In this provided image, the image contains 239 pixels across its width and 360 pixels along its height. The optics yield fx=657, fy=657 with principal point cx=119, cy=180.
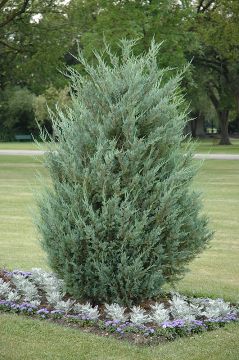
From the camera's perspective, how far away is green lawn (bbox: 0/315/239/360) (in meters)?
5.18

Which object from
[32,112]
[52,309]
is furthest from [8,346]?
[32,112]

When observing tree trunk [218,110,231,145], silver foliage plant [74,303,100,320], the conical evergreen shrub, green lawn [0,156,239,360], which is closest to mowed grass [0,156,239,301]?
green lawn [0,156,239,360]

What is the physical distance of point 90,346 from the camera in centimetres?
536

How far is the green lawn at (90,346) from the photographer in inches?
204

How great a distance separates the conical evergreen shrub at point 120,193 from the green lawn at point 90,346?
0.67m

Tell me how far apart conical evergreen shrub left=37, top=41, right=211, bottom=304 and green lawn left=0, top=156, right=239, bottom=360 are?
622 millimetres

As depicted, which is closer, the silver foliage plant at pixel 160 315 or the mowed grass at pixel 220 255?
the silver foliage plant at pixel 160 315

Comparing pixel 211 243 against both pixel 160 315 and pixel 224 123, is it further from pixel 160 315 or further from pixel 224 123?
pixel 224 123

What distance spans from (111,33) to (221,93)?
100 feet

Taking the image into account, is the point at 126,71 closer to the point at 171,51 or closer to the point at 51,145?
the point at 51,145

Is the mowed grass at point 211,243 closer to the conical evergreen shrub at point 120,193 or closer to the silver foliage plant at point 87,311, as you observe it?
the conical evergreen shrub at point 120,193

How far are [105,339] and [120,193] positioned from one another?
4.36 ft

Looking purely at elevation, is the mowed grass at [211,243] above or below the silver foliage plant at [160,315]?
below

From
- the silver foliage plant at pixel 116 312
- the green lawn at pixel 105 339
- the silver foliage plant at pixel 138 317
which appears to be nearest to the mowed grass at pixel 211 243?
the green lawn at pixel 105 339
